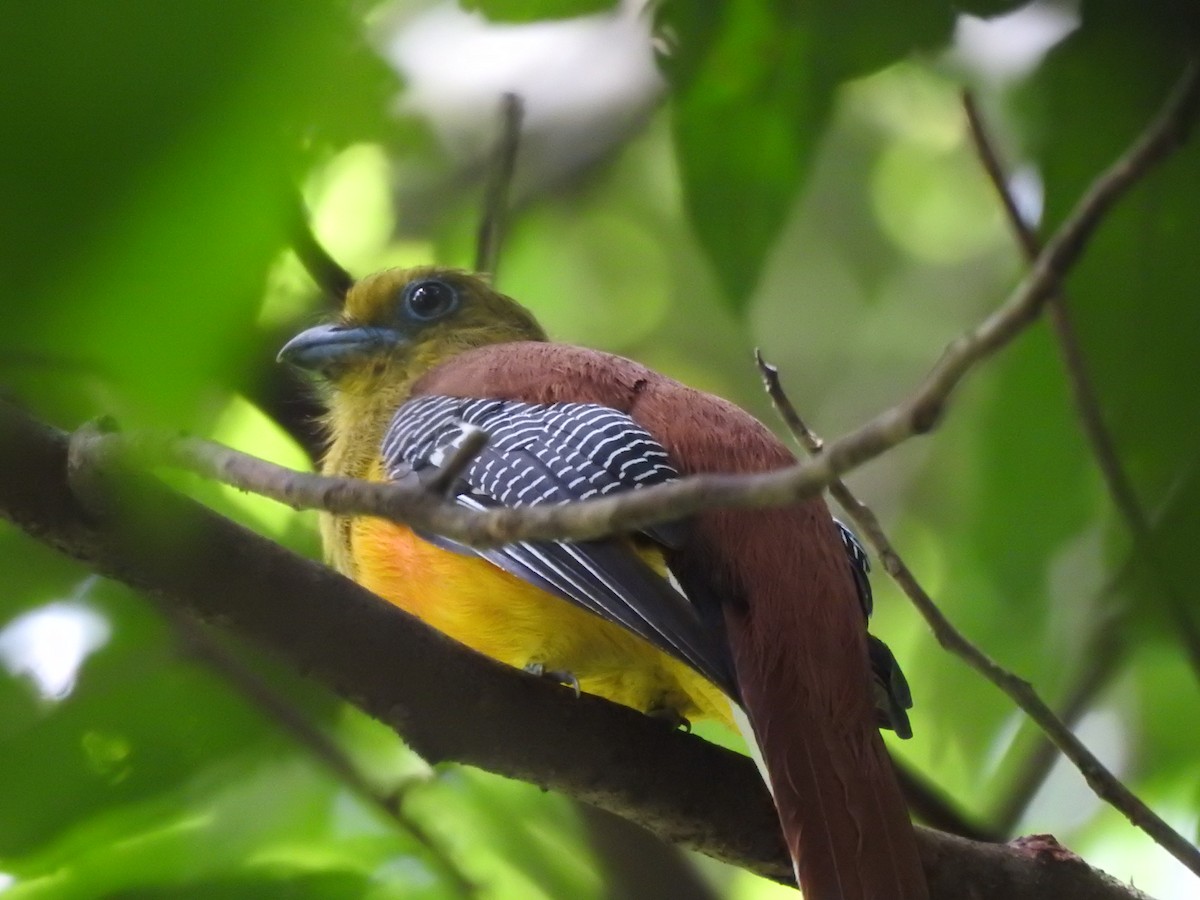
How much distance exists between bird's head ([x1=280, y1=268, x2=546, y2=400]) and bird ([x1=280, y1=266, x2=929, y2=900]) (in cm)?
47

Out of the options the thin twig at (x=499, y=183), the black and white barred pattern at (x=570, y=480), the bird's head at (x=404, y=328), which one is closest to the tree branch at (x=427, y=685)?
the black and white barred pattern at (x=570, y=480)

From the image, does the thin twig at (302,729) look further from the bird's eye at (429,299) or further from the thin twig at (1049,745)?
the bird's eye at (429,299)

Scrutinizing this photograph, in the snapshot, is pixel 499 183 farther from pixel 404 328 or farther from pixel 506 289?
pixel 506 289

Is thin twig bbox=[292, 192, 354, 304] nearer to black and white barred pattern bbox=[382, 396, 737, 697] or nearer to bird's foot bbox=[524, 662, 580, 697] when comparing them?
black and white barred pattern bbox=[382, 396, 737, 697]

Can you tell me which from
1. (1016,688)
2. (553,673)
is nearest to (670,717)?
(553,673)

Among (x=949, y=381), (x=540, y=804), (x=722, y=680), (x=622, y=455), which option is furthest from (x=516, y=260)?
(x=949, y=381)

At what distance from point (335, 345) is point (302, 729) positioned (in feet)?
5.29

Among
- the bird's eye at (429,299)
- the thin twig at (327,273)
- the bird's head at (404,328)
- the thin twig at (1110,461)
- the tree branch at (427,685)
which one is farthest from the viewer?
the bird's eye at (429,299)

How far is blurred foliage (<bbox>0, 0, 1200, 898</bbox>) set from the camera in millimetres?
599

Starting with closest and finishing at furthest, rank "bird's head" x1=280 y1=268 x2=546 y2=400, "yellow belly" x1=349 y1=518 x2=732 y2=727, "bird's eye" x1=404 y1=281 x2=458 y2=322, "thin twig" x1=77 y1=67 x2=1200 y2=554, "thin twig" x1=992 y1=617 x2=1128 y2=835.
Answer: "thin twig" x1=77 y1=67 x2=1200 y2=554, "yellow belly" x1=349 y1=518 x2=732 y2=727, "thin twig" x1=992 y1=617 x2=1128 y2=835, "bird's head" x1=280 y1=268 x2=546 y2=400, "bird's eye" x1=404 y1=281 x2=458 y2=322

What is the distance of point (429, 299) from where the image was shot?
4.55 m

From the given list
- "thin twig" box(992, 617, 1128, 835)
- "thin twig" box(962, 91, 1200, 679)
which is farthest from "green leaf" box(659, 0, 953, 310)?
"thin twig" box(992, 617, 1128, 835)

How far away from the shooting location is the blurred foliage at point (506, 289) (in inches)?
23.6

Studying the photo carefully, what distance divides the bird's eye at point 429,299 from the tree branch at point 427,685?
7.07ft
